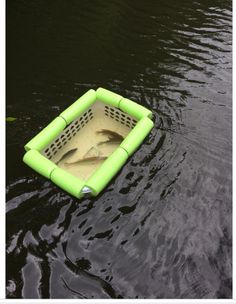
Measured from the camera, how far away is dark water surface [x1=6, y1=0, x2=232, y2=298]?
250cm

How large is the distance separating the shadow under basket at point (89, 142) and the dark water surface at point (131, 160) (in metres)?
0.30

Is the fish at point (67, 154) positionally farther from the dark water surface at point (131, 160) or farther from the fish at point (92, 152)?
the dark water surface at point (131, 160)

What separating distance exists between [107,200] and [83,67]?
2.01 metres

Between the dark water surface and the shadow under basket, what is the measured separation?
1.00ft

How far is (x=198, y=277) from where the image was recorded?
8.30ft

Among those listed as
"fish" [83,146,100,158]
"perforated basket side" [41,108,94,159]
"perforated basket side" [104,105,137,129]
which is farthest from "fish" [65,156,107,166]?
"perforated basket side" [104,105,137,129]

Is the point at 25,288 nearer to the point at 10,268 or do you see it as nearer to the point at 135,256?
the point at 10,268

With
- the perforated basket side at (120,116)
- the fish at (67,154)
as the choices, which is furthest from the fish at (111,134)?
the fish at (67,154)

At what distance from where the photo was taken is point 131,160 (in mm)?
3162

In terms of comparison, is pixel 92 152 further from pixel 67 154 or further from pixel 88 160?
pixel 67 154

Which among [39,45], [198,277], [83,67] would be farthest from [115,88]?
[198,277]

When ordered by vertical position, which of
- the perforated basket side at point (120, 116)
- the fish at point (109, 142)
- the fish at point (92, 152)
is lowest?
the fish at point (92, 152)

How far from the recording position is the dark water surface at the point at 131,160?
250cm

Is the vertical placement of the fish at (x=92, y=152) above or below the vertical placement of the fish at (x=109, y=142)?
below
